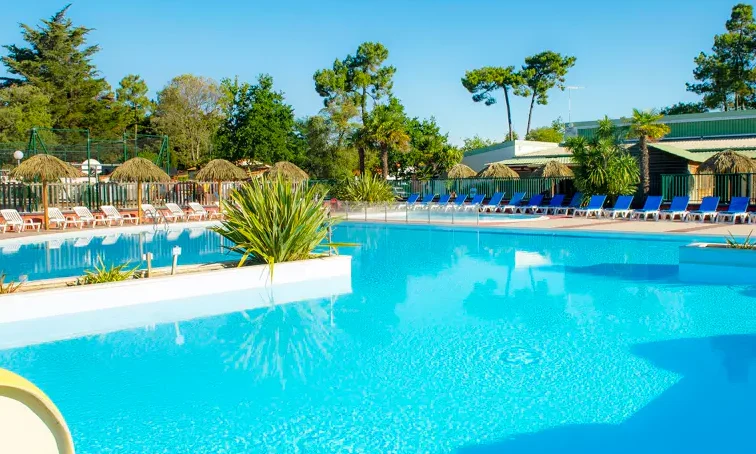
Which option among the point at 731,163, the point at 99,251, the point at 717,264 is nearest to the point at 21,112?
the point at 99,251

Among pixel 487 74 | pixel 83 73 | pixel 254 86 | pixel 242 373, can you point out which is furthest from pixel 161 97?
pixel 242 373

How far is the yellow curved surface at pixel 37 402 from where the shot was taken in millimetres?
1528

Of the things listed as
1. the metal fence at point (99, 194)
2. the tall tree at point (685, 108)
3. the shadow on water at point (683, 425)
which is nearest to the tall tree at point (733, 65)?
the tall tree at point (685, 108)

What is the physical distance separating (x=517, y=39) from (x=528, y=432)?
1978 inches

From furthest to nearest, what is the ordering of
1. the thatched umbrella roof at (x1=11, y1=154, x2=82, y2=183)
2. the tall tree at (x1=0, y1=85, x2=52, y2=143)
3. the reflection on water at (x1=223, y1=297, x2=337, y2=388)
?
the tall tree at (x1=0, y1=85, x2=52, y2=143) < the thatched umbrella roof at (x1=11, y1=154, x2=82, y2=183) < the reflection on water at (x1=223, y1=297, x2=337, y2=388)

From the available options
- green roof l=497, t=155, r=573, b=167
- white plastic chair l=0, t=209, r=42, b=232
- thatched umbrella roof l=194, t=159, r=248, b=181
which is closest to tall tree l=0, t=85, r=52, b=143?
thatched umbrella roof l=194, t=159, r=248, b=181

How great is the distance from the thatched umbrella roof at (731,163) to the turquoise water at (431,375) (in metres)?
13.2

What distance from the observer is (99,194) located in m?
26.5

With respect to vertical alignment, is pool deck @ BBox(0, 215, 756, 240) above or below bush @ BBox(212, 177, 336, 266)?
below

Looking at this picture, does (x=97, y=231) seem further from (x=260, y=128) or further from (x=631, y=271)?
(x=260, y=128)

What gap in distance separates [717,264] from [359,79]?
35040 mm

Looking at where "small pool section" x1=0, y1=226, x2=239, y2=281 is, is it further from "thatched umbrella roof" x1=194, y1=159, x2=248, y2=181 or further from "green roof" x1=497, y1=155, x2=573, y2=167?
"green roof" x1=497, y1=155, x2=573, y2=167

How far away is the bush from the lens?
37.5 feet

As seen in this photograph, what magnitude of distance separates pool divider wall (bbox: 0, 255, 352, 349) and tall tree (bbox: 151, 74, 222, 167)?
127ft
